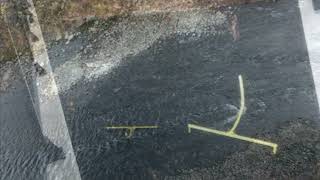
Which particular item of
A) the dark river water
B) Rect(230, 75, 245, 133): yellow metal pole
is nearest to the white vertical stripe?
the dark river water

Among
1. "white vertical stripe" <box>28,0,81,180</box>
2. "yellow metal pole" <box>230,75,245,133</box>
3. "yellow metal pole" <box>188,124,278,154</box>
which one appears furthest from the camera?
"white vertical stripe" <box>28,0,81,180</box>

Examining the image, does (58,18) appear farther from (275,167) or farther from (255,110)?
(275,167)

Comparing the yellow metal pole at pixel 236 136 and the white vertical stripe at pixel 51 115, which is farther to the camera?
the white vertical stripe at pixel 51 115

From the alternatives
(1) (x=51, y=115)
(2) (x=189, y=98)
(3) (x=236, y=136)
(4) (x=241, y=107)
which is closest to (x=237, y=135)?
(3) (x=236, y=136)

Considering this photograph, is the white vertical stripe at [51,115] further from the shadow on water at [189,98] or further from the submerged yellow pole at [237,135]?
the submerged yellow pole at [237,135]

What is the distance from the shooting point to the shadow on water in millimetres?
5406

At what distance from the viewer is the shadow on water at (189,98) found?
5.41 m

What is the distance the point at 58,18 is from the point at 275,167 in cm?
445

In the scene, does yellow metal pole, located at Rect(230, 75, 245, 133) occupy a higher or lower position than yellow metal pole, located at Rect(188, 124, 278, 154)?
higher

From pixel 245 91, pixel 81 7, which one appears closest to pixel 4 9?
pixel 81 7

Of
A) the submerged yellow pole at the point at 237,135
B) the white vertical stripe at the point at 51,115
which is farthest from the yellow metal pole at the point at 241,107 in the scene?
the white vertical stripe at the point at 51,115

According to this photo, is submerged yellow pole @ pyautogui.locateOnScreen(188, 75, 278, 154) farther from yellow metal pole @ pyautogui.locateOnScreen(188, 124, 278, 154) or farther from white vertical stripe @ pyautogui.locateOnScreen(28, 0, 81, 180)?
white vertical stripe @ pyautogui.locateOnScreen(28, 0, 81, 180)

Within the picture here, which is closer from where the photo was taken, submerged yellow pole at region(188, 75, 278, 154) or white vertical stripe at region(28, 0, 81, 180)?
submerged yellow pole at region(188, 75, 278, 154)

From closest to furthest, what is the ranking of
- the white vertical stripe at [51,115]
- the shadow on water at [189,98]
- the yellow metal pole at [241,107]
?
the shadow on water at [189,98] → the yellow metal pole at [241,107] → the white vertical stripe at [51,115]
